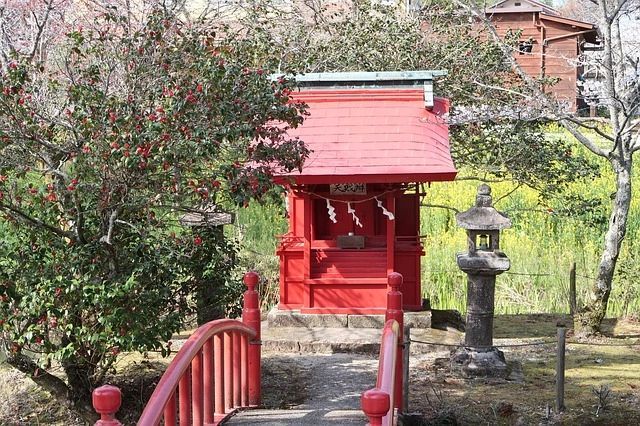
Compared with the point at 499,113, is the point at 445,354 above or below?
below

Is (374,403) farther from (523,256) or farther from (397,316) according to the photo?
(523,256)

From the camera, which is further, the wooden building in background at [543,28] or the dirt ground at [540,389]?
the wooden building in background at [543,28]

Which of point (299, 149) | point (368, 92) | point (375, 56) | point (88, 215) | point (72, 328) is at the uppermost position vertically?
point (375, 56)

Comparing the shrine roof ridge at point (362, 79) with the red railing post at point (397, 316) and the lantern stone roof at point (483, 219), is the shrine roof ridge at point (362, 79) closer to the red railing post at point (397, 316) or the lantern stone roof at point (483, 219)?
the lantern stone roof at point (483, 219)

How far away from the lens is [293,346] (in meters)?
10.3

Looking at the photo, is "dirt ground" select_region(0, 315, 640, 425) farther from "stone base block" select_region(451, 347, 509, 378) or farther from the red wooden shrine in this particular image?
the red wooden shrine

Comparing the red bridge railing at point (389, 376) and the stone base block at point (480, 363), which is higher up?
the red bridge railing at point (389, 376)

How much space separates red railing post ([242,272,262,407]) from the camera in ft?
24.2

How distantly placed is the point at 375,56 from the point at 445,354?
5.88 m

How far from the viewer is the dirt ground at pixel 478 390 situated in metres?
8.07

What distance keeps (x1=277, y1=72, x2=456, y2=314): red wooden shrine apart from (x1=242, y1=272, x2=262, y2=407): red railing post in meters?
2.93

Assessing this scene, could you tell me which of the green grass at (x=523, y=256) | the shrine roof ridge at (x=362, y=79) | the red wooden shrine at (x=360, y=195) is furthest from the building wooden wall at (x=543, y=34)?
the red wooden shrine at (x=360, y=195)

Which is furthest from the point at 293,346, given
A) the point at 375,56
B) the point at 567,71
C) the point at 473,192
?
the point at 567,71

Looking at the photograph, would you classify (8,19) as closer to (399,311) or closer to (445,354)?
(445,354)
